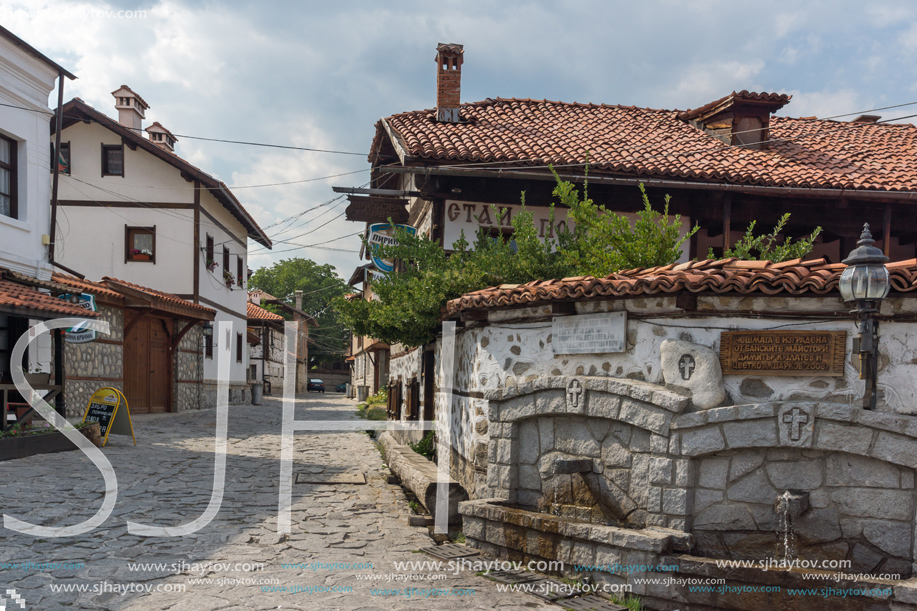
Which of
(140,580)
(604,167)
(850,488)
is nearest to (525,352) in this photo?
(850,488)

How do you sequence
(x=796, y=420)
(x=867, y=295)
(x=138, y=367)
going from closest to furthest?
(x=867, y=295), (x=796, y=420), (x=138, y=367)

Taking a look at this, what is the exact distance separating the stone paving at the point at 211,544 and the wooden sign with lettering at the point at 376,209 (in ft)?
21.3

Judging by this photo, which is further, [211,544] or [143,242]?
[143,242]

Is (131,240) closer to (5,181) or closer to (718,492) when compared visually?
(5,181)

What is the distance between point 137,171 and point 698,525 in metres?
18.3

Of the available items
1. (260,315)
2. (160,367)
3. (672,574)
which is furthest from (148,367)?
(260,315)

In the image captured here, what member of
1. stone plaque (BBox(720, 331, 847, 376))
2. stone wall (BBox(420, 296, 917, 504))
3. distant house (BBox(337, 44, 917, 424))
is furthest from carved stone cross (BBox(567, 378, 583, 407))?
distant house (BBox(337, 44, 917, 424))

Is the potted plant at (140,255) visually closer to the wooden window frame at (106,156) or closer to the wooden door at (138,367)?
the wooden window frame at (106,156)

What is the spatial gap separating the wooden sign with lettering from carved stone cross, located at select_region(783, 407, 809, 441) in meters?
11.1

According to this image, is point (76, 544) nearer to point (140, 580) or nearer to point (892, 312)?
point (140, 580)

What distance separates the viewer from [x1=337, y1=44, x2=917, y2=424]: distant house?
11523mm

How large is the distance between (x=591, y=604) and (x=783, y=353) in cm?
217

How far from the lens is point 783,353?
4902 mm

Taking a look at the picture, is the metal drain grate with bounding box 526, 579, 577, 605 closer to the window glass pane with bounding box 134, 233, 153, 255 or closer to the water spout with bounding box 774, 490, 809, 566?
the water spout with bounding box 774, 490, 809, 566
